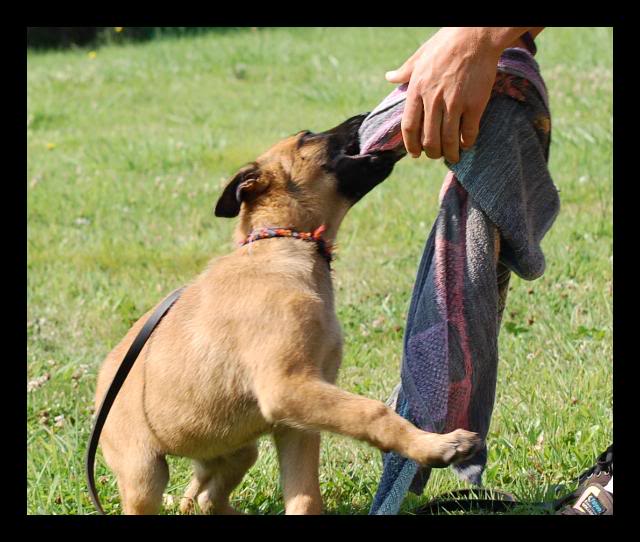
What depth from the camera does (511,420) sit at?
159 inches

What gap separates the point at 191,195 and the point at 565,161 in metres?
2.99

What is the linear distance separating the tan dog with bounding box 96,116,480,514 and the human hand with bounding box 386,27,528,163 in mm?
457

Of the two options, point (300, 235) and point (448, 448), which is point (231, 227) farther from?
point (448, 448)

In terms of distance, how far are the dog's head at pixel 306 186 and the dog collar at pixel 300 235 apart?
49 mm

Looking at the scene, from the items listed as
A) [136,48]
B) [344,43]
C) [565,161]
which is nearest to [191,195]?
[565,161]

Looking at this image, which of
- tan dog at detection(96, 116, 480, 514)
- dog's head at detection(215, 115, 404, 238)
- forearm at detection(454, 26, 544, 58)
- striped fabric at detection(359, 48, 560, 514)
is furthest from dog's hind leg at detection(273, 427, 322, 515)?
forearm at detection(454, 26, 544, 58)

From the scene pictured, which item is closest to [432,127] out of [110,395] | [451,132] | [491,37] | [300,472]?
[451,132]

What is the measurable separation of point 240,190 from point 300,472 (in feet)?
3.42

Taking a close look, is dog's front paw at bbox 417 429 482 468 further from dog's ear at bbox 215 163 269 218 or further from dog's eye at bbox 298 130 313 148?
dog's eye at bbox 298 130 313 148

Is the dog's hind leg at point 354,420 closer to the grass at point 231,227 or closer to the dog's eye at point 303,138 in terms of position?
the grass at point 231,227

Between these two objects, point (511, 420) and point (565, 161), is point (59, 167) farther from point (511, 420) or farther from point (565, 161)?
point (511, 420)

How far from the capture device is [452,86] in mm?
2895

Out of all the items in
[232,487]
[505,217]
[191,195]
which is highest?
[505,217]

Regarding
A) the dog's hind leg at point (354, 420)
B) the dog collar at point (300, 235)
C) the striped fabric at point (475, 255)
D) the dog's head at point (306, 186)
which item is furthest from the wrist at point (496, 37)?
the dog's hind leg at point (354, 420)
